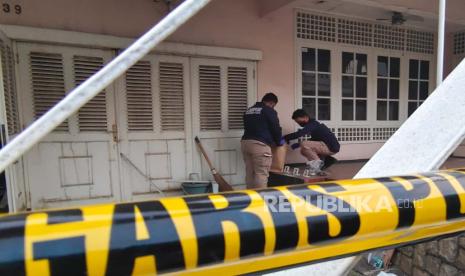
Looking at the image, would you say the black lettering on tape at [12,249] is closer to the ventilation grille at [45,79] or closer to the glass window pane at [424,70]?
the ventilation grille at [45,79]

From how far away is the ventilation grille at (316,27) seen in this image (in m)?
4.99

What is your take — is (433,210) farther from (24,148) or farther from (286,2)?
(286,2)

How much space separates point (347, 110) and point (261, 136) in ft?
6.79

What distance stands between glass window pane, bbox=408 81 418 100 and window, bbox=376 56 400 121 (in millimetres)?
316

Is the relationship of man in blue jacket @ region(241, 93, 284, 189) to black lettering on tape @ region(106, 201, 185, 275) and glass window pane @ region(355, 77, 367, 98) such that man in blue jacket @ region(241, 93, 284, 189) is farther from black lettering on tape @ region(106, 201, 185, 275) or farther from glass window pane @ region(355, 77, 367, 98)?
black lettering on tape @ region(106, 201, 185, 275)

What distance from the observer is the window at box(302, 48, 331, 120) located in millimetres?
5104

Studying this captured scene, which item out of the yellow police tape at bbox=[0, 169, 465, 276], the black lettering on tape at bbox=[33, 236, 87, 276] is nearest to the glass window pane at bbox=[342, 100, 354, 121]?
the yellow police tape at bbox=[0, 169, 465, 276]

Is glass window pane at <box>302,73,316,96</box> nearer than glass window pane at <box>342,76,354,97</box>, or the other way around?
glass window pane at <box>302,73,316,96</box>

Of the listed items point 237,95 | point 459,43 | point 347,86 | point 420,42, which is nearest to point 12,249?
point 237,95

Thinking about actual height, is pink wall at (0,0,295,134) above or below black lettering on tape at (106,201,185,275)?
above

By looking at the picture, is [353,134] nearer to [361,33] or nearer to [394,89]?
[394,89]

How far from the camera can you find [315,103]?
5.23 metres

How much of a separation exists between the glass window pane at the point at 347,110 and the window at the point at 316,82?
0.32 m

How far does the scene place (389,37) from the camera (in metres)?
5.71
